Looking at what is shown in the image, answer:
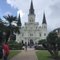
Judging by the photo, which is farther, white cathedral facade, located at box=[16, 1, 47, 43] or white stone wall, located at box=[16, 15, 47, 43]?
white stone wall, located at box=[16, 15, 47, 43]

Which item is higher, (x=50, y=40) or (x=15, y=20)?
(x=15, y=20)

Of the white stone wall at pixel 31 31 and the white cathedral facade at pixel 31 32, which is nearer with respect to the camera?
the white cathedral facade at pixel 31 32

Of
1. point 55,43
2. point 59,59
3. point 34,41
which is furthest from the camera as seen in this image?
point 34,41

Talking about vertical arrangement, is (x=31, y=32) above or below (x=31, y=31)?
below

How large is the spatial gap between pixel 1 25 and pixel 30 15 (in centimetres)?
9838

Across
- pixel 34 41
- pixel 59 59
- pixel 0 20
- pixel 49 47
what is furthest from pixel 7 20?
pixel 34 41

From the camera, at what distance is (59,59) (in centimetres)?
2411

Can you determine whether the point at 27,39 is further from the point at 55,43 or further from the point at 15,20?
the point at 55,43

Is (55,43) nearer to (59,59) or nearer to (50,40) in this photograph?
(50,40)

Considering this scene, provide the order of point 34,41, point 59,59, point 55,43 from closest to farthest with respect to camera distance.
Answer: point 59,59 < point 55,43 < point 34,41

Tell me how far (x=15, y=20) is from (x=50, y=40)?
35.0 m

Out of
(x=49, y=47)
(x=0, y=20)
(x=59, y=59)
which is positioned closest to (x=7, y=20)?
(x=0, y=20)

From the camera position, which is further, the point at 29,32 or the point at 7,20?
the point at 29,32

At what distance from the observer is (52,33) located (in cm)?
2761
